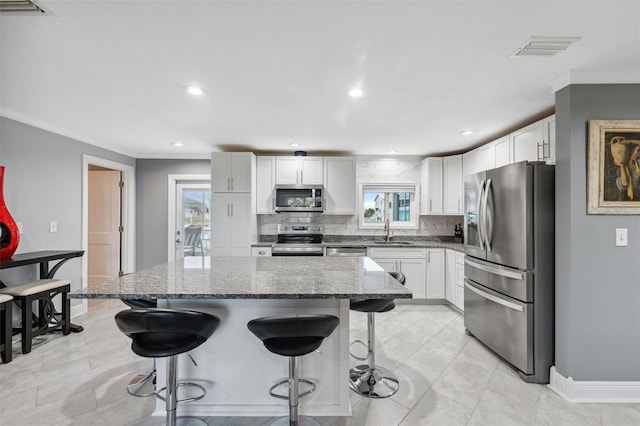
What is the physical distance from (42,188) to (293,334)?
363 centimetres

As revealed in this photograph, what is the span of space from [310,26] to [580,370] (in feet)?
9.48

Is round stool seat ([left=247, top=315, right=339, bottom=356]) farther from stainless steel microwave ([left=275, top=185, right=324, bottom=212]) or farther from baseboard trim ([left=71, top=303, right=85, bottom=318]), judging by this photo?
baseboard trim ([left=71, top=303, right=85, bottom=318])

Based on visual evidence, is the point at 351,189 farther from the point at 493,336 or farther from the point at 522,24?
the point at 522,24

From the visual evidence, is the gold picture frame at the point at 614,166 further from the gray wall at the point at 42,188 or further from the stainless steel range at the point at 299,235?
the gray wall at the point at 42,188

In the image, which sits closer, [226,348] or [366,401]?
[226,348]

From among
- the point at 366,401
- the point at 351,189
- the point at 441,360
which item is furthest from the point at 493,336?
the point at 351,189

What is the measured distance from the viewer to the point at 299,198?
4672 mm

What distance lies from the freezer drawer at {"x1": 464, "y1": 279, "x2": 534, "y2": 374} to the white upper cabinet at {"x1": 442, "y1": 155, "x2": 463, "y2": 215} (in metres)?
1.57

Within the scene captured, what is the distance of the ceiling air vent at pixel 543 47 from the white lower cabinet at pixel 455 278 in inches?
100

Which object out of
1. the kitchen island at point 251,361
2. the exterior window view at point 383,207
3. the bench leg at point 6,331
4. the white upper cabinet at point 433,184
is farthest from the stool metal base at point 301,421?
the white upper cabinet at point 433,184

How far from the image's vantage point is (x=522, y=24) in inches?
63.8

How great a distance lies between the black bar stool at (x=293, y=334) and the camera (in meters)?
1.54

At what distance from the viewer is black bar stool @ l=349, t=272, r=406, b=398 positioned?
2205mm

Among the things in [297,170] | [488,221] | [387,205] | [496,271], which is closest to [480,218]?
[488,221]
